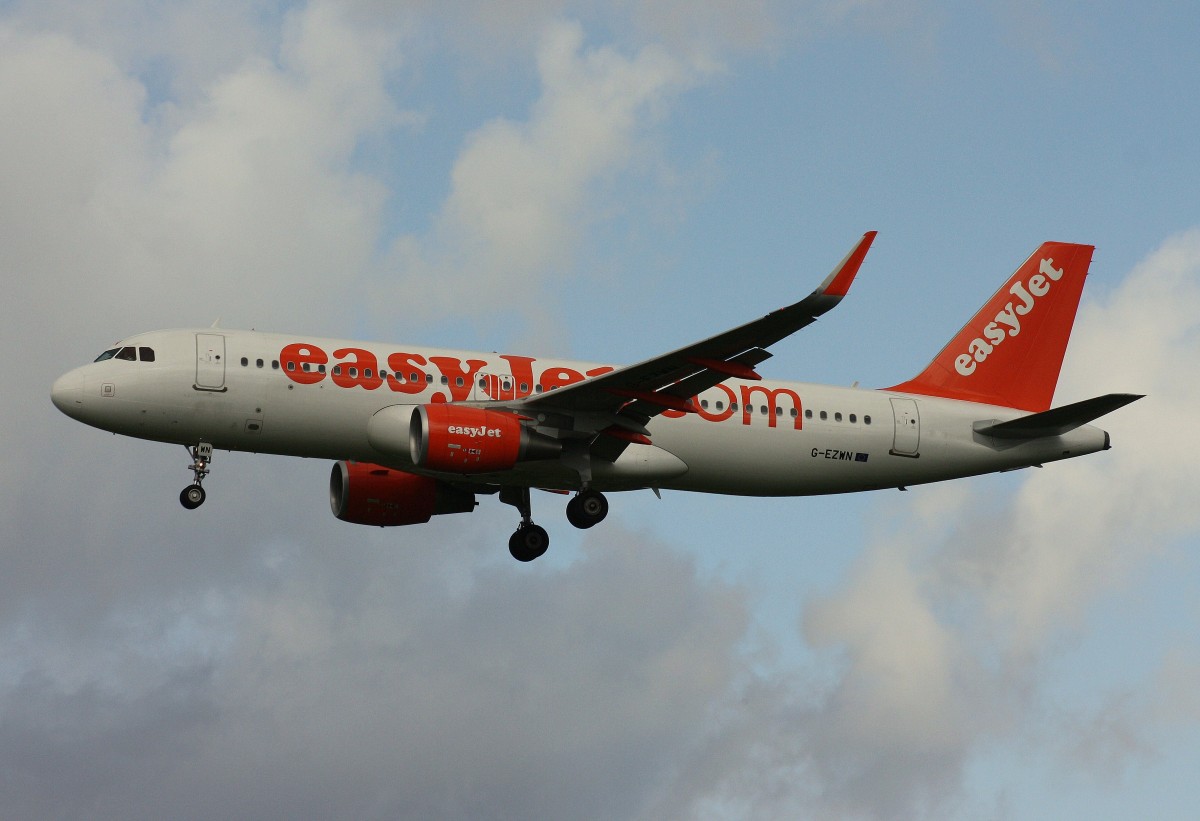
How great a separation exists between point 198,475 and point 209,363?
2481 mm

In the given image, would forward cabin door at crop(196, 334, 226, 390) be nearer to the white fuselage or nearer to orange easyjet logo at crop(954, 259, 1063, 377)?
the white fuselage

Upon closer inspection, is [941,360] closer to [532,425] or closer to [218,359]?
[532,425]

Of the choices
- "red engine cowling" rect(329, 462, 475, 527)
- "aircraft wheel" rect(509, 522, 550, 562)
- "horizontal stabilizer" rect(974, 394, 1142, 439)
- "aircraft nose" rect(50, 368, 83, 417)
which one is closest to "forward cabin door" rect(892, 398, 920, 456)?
"horizontal stabilizer" rect(974, 394, 1142, 439)

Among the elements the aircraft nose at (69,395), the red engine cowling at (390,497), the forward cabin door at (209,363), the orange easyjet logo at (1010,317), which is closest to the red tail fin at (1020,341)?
the orange easyjet logo at (1010,317)

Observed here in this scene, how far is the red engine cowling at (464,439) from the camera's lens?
120ft

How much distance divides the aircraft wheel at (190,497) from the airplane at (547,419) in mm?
31

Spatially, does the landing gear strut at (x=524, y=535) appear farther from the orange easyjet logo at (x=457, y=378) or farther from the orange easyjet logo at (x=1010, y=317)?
the orange easyjet logo at (x=1010, y=317)

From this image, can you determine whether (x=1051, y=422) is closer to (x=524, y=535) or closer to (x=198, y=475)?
(x=524, y=535)

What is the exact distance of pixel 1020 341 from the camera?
4638 centimetres

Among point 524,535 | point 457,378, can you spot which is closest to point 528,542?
point 524,535

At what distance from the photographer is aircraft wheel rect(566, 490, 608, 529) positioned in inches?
1569

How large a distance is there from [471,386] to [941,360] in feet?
44.8

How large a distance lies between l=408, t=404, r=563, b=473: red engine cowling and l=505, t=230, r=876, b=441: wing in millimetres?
1047

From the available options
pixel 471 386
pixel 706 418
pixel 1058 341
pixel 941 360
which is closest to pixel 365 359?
pixel 471 386
